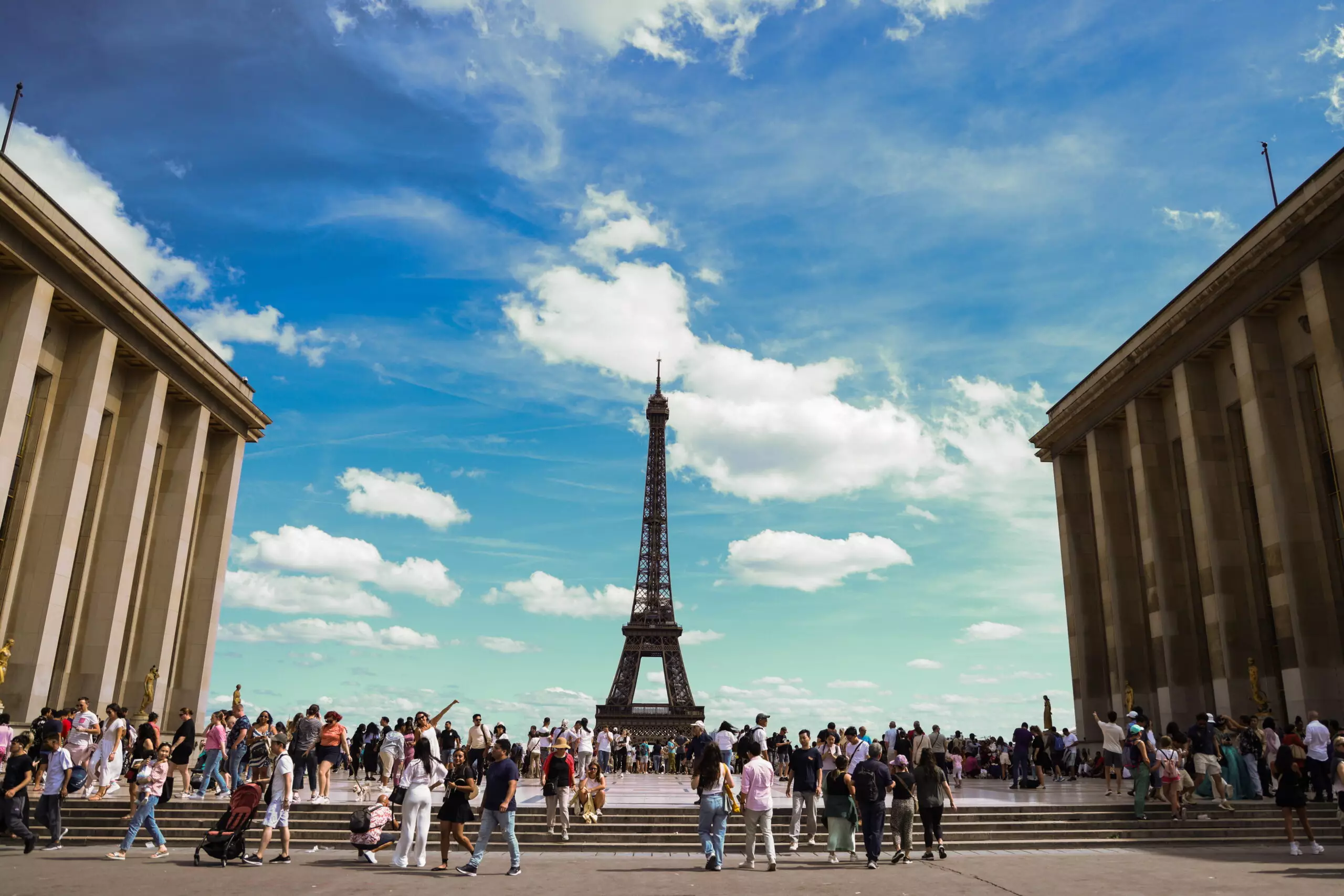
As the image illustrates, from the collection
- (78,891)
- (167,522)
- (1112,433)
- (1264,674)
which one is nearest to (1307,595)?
(1264,674)

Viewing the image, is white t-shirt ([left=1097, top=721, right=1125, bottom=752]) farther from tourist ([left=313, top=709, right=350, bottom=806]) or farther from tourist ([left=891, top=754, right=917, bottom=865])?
tourist ([left=313, top=709, right=350, bottom=806])

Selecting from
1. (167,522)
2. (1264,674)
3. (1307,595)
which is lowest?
(1264,674)

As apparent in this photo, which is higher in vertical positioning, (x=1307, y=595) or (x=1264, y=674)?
(x=1307, y=595)

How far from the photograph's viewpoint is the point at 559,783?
16922 mm

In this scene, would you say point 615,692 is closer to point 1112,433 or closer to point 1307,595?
point 1112,433

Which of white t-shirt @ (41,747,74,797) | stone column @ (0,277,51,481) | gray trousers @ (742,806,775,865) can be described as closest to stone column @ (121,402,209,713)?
stone column @ (0,277,51,481)

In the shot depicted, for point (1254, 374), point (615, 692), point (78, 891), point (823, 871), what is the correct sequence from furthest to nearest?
point (615, 692) → point (1254, 374) → point (823, 871) → point (78, 891)

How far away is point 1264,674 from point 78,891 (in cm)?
3273

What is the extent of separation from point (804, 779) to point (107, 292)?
89.9 feet

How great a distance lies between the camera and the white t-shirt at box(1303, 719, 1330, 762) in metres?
18.3

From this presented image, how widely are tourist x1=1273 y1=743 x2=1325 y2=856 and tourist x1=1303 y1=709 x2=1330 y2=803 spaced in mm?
2974

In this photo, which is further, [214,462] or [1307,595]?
[214,462]

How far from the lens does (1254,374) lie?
99.1 ft

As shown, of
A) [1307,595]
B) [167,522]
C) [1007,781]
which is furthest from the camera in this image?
[167,522]
